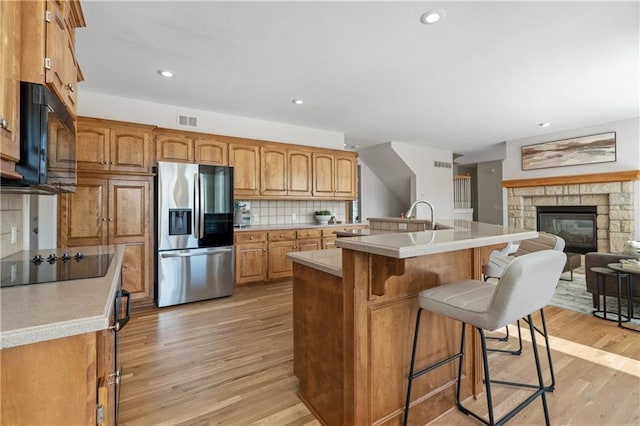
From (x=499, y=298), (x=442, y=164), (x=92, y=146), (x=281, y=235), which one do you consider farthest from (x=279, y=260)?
(x=442, y=164)

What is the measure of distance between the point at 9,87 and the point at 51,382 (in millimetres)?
950

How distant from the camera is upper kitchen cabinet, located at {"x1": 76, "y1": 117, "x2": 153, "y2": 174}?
3270mm

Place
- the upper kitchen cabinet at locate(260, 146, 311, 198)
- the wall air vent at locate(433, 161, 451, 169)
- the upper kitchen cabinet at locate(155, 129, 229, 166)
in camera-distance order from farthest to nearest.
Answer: the wall air vent at locate(433, 161, 451, 169) → the upper kitchen cabinet at locate(260, 146, 311, 198) → the upper kitchen cabinet at locate(155, 129, 229, 166)

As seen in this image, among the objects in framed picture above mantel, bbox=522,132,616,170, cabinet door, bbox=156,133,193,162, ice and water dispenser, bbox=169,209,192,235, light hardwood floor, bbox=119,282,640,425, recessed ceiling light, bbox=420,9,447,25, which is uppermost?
recessed ceiling light, bbox=420,9,447,25

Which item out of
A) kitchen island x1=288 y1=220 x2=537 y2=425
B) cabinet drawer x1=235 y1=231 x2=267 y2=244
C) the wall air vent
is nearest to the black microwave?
kitchen island x1=288 y1=220 x2=537 y2=425

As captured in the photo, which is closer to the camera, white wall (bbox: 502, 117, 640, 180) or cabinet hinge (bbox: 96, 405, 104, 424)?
cabinet hinge (bbox: 96, 405, 104, 424)

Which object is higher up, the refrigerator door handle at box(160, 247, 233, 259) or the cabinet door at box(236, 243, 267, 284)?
the refrigerator door handle at box(160, 247, 233, 259)

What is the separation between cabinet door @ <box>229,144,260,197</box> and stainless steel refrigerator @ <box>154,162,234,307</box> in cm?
38

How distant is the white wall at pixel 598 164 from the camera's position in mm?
5027

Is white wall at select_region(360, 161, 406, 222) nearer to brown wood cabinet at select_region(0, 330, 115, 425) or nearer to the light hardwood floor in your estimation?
the light hardwood floor

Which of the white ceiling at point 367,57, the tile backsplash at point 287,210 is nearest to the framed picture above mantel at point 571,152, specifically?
the white ceiling at point 367,57

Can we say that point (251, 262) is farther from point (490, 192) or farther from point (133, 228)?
point (490, 192)

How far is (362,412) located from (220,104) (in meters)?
3.92

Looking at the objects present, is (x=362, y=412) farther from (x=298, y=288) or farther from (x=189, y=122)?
(x=189, y=122)
